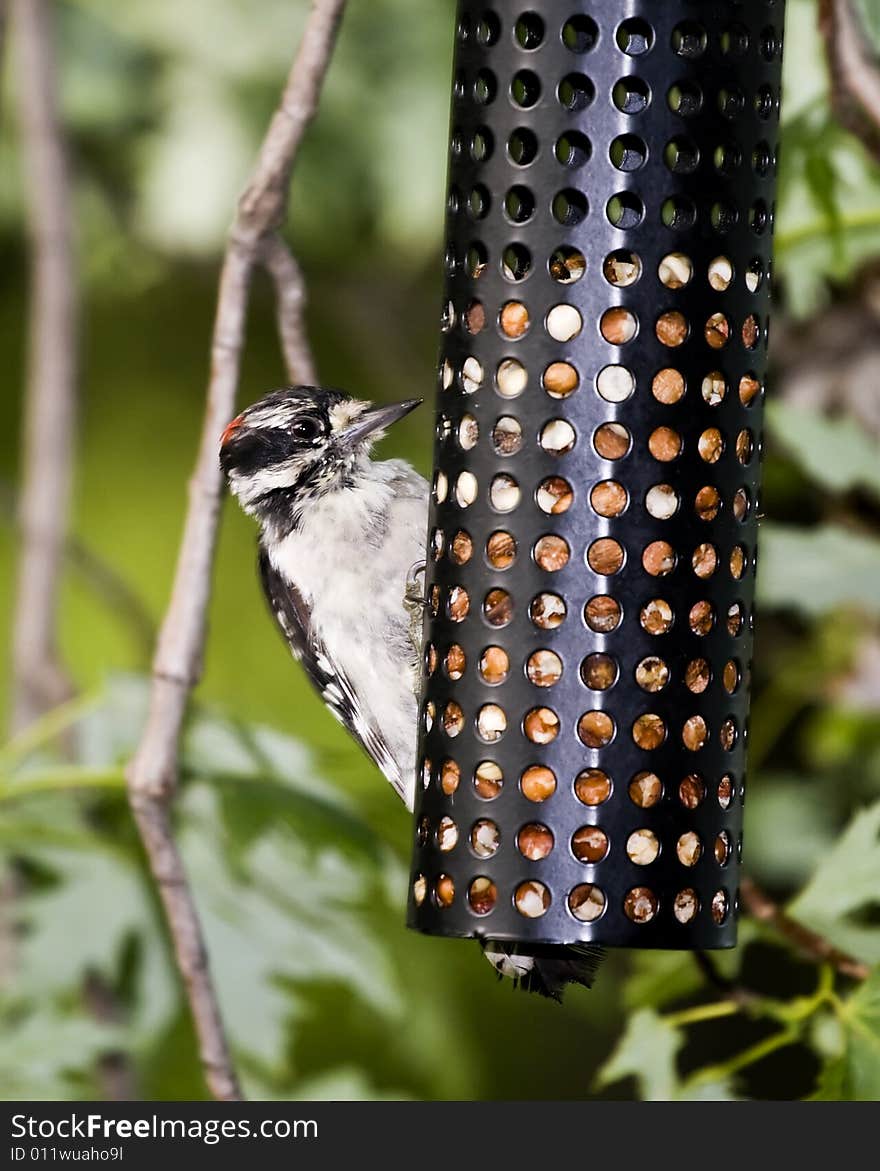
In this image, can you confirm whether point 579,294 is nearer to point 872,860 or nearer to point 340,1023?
A: point 872,860

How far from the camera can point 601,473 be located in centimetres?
182

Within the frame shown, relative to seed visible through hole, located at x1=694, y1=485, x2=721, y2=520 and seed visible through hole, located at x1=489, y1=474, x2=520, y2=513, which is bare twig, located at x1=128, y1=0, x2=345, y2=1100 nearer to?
seed visible through hole, located at x1=489, y1=474, x2=520, y2=513

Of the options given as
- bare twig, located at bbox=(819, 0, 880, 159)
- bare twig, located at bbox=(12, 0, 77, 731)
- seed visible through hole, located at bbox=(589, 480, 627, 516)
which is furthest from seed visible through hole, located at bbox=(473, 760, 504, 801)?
bare twig, located at bbox=(12, 0, 77, 731)

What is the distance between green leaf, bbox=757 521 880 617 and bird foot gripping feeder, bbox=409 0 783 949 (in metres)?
1.22

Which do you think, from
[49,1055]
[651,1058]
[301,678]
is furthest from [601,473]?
[301,678]

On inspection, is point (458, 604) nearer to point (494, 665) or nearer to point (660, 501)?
point (494, 665)

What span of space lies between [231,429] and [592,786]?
2.98ft

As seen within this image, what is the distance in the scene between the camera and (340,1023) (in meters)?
4.88

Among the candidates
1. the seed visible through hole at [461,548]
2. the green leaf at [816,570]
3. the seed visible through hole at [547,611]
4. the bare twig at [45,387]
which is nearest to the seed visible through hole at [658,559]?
the seed visible through hole at [547,611]

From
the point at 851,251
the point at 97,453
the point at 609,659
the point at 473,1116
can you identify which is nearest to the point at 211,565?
the point at 609,659

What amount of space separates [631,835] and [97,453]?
4.69 metres

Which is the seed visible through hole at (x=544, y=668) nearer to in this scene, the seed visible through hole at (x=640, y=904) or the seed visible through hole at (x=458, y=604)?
the seed visible through hole at (x=458, y=604)

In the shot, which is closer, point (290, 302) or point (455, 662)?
point (455, 662)

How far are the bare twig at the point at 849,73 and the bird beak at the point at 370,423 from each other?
79 cm
